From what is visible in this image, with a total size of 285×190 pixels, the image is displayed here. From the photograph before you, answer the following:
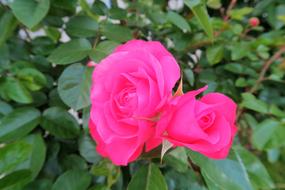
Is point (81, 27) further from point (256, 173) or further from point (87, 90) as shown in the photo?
point (256, 173)

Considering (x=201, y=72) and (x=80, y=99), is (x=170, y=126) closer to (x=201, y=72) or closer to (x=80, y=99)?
(x=80, y=99)

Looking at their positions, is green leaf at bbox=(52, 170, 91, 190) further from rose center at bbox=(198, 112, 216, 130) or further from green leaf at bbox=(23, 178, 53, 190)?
rose center at bbox=(198, 112, 216, 130)

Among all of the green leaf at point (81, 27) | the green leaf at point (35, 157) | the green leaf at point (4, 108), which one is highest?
the green leaf at point (81, 27)

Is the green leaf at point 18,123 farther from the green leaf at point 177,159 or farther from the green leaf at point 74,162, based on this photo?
the green leaf at point 177,159

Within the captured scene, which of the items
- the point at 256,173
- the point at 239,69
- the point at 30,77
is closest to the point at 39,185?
the point at 30,77

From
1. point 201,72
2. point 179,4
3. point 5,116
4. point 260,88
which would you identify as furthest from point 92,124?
point 179,4

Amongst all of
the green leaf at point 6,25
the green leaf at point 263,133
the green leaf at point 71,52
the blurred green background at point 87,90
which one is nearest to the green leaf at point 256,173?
the blurred green background at point 87,90
